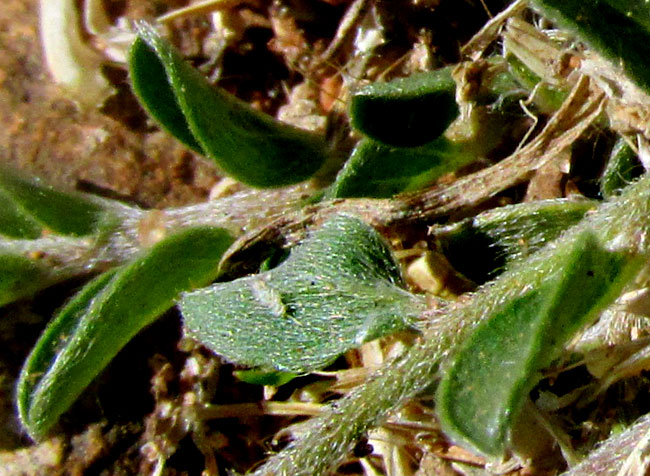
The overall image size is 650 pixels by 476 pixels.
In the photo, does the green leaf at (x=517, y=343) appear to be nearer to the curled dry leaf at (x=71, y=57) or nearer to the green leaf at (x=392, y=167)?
the green leaf at (x=392, y=167)

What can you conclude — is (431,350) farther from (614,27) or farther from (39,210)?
(39,210)

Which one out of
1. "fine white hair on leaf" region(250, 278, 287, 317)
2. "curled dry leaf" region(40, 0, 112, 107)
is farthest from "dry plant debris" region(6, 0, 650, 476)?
"fine white hair on leaf" region(250, 278, 287, 317)

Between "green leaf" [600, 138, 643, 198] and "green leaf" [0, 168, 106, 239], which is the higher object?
"green leaf" [600, 138, 643, 198]

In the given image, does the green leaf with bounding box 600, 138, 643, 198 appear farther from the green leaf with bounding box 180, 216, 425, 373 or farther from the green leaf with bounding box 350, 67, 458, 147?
the green leaf with bounding box 180, 216, 425, 373

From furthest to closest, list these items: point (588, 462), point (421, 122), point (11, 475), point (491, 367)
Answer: point (11, 475) < point (421, 122) < point (588, 462) < point (491, 367)

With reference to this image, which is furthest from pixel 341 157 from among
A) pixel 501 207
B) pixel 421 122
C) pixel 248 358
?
pixel 248 358

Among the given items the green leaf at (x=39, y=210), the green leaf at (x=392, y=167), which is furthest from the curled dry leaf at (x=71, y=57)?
the green leaf at (x=392, y=167)

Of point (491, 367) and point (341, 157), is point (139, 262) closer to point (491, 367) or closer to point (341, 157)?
point (341, 157)
